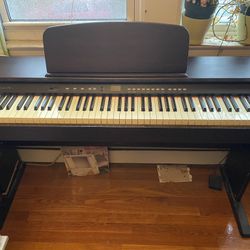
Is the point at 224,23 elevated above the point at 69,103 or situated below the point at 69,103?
above

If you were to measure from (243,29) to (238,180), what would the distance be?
86 cm

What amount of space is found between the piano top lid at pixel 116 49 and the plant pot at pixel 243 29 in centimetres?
52

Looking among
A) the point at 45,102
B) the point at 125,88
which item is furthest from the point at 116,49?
the point at 45,102

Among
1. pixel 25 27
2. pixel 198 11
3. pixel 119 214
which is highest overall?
pixel 198 11

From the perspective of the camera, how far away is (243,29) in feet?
4.52

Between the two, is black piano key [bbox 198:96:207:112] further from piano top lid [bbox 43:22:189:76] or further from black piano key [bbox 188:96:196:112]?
piano top lid [bbox 43:22:189:76]

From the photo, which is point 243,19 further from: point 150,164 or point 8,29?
point 8,29

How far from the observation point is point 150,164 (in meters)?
1.79

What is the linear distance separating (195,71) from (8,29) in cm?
113

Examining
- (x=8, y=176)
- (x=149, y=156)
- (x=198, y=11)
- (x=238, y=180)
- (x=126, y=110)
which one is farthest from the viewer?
(x=149, y=156)

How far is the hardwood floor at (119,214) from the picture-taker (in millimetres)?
1333

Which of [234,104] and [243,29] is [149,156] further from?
[243,29]

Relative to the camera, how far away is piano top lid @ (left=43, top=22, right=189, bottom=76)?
1059mm

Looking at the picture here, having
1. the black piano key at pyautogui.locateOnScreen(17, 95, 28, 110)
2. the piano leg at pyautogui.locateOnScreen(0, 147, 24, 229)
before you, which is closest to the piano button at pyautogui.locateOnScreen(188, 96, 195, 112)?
the black piano key at pyautogui.locateOnScreen(17, 95, 28, 110)
